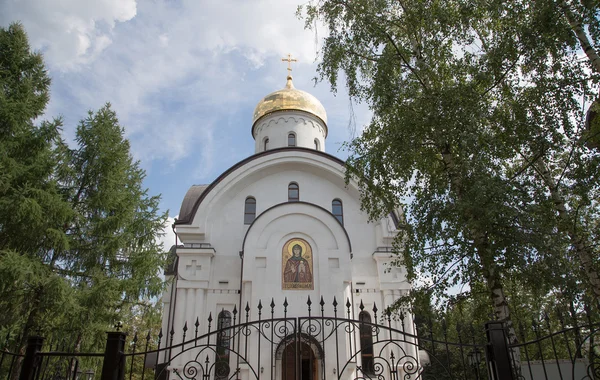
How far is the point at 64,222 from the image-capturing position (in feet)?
34.4

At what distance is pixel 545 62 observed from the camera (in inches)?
289

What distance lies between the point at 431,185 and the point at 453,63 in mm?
2422

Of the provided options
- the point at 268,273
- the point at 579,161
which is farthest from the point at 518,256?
the point at 268,273

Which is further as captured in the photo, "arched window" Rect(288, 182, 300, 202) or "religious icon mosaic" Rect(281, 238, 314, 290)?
"arched window" Rect(288, 182, 300, 202)

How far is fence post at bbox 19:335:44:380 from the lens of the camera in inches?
186

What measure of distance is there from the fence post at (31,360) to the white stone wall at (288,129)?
16.3m

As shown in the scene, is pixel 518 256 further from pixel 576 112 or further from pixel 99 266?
pixel 99 266

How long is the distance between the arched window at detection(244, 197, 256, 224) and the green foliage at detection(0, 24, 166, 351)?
431 centimetres

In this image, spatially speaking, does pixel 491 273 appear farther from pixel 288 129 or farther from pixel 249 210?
pixel 288 129

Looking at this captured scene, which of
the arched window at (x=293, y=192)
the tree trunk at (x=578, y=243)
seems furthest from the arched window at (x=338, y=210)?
the tree trunk at (x=578, y=243)

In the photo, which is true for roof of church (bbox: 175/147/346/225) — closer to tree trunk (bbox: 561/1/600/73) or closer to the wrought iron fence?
the wrought iron fence

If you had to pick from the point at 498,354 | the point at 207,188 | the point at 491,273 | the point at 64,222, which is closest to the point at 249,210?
the point at 207,188

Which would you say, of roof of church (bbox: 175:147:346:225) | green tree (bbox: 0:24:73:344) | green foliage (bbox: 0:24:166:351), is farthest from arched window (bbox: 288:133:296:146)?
green tree (bbox: 0:24:73:344)

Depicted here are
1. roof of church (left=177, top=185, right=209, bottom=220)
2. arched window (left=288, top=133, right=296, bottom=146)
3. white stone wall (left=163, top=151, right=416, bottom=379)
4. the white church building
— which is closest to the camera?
the white church building
